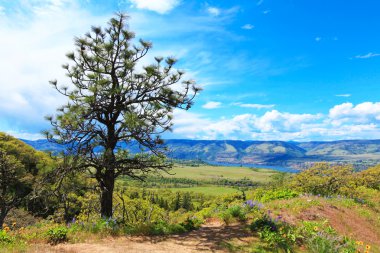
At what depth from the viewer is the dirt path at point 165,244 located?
28.5 feet

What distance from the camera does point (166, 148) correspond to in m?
13.3

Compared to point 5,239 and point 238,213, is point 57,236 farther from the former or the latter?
point 238,213

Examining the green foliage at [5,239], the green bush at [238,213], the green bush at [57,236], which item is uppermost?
the green foliage at [5,239]

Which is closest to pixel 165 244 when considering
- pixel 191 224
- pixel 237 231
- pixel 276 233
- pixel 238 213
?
pixel 191 224

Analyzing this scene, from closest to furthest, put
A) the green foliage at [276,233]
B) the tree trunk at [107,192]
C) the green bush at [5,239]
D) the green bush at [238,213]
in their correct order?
1. the green bush at [5,239]
2. the green foliage at [276,233]
3. the tree trunk at [107,192]
4. the green bush at [238,213]

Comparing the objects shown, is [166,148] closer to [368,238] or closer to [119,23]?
[119,23]

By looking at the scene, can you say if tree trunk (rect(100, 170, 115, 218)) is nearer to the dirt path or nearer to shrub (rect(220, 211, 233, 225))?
the dirt path

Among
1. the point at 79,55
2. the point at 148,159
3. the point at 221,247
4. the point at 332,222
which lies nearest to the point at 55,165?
the point at 148,159

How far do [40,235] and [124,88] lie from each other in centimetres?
636

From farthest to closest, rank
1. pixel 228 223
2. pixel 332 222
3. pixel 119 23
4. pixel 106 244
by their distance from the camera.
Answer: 1. pixel 332 222
2. pixel 228 223
3. pixel 119 23
4. pixel 106 244

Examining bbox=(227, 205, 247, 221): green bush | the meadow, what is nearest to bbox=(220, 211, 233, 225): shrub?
the meadow

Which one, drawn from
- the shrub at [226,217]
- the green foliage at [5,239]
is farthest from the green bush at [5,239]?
the shrub at [226,217]

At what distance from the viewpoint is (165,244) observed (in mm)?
9898

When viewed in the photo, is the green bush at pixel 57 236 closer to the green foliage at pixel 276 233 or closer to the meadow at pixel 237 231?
the meadow at pixel 237 231
